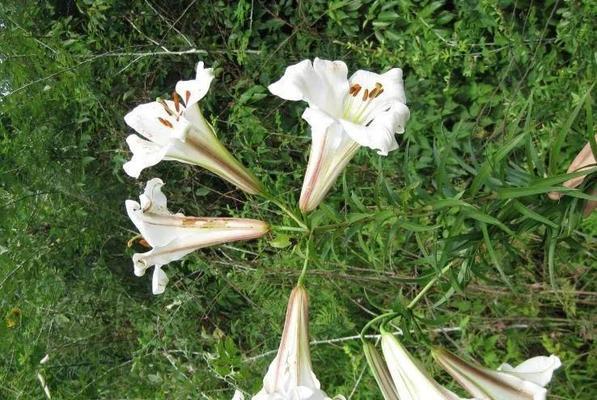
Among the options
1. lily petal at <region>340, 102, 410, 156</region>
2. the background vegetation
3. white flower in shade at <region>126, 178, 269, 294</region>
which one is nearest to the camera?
lily petal at <region>340, 102, 410, 156</region>

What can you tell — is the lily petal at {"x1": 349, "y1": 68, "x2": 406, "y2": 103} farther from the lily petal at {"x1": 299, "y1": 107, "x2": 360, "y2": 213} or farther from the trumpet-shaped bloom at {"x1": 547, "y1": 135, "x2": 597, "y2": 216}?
the trumpet-shaped bloom at {"x1": 547, "y1": 135, "x2": 597, "y2": 216}

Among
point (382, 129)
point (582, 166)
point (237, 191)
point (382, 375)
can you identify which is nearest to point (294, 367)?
point (382, 375)

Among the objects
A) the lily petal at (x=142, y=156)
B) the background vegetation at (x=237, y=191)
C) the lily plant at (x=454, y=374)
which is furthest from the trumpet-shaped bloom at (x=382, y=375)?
the background vegetation at (x=237, y=191)

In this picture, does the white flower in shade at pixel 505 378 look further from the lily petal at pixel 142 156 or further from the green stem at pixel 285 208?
the lily petal at pixel 142 156

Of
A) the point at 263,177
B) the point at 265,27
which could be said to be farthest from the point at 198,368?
the point at 265,27

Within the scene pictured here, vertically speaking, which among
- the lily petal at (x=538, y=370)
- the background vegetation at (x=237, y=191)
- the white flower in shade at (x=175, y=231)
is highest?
the white flower in shade at (x=175, y=231)

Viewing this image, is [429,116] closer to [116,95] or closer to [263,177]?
[263,177]

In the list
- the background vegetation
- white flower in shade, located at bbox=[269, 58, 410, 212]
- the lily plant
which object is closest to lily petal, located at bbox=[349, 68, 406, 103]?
white flower in shade, located at bbox=[269, 58, 410, 212]
